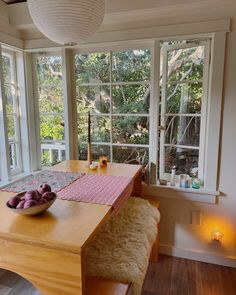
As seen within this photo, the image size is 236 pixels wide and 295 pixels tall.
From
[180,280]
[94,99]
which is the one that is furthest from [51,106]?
[180,280]

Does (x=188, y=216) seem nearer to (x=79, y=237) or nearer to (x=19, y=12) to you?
(x=79, y=237)

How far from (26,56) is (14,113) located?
0.61m

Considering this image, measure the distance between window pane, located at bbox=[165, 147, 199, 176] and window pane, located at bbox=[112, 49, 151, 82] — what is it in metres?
0.72

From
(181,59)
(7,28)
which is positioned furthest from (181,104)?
(7,28)

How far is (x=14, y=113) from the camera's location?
2521 mm

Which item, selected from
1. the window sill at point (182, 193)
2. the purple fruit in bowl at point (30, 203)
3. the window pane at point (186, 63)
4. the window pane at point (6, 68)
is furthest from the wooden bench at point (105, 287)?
the window pane at point (6, 68)

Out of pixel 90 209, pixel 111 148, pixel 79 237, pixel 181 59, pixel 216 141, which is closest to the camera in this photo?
pixel 79 237

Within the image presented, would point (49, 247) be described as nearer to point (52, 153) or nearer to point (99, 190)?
point (99, 190)

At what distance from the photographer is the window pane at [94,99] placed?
93.7 inches

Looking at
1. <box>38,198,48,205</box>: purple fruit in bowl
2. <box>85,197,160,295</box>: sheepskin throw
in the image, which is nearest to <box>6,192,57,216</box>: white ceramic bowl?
<box>38,198,48,205</box>: purple fruit in bowl

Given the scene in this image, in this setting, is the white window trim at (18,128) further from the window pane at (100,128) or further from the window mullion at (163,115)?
the window mullion at (163,115)

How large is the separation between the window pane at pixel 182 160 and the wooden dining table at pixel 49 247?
1261mm

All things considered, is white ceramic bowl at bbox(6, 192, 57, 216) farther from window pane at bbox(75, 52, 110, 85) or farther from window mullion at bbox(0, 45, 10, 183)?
window pane at bbox(75, 52, 110, 85)

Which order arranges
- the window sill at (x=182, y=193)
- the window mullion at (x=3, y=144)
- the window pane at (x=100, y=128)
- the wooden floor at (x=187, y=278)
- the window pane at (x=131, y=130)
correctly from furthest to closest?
the window pane at (x=100, y=128), the window pane at (x=131, y=130), the window mullion at (x=3, y=144), the window sill at (x=182, y=193), the wooden floor at (x=187, y=278)
